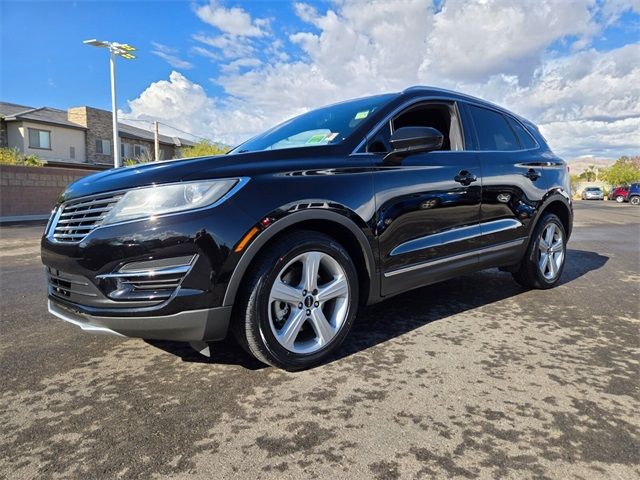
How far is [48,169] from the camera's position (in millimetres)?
16719

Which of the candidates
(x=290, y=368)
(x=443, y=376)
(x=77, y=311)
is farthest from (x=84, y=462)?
(x=443, y=376)

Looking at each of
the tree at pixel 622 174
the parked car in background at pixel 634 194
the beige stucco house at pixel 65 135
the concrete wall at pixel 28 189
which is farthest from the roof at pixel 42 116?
the tree at pixel 622 174

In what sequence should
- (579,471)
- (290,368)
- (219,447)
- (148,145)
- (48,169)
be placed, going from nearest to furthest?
(579,471), (219,447), (290,368), (48,169), (148,145)

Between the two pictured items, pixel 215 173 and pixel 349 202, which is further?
pixel 349 202

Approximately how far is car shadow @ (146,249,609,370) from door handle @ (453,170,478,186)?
1112 millimetres

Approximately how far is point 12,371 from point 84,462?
126 centimetres

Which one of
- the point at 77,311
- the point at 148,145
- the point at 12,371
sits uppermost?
the point at 148,145

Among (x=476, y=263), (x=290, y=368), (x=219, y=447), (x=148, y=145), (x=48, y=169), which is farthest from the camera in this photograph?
(x=148, y=145)

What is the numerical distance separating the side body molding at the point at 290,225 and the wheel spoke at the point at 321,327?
1.32 ft

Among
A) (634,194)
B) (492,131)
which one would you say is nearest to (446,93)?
(492,131)

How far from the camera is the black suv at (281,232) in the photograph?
2.33 meters

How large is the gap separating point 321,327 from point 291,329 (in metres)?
0.22

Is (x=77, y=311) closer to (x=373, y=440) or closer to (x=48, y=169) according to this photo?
(x=373, y=440)

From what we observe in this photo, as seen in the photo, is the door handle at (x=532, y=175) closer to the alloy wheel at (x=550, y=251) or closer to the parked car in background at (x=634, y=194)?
the alloy wheel at (x=550, y=251)
